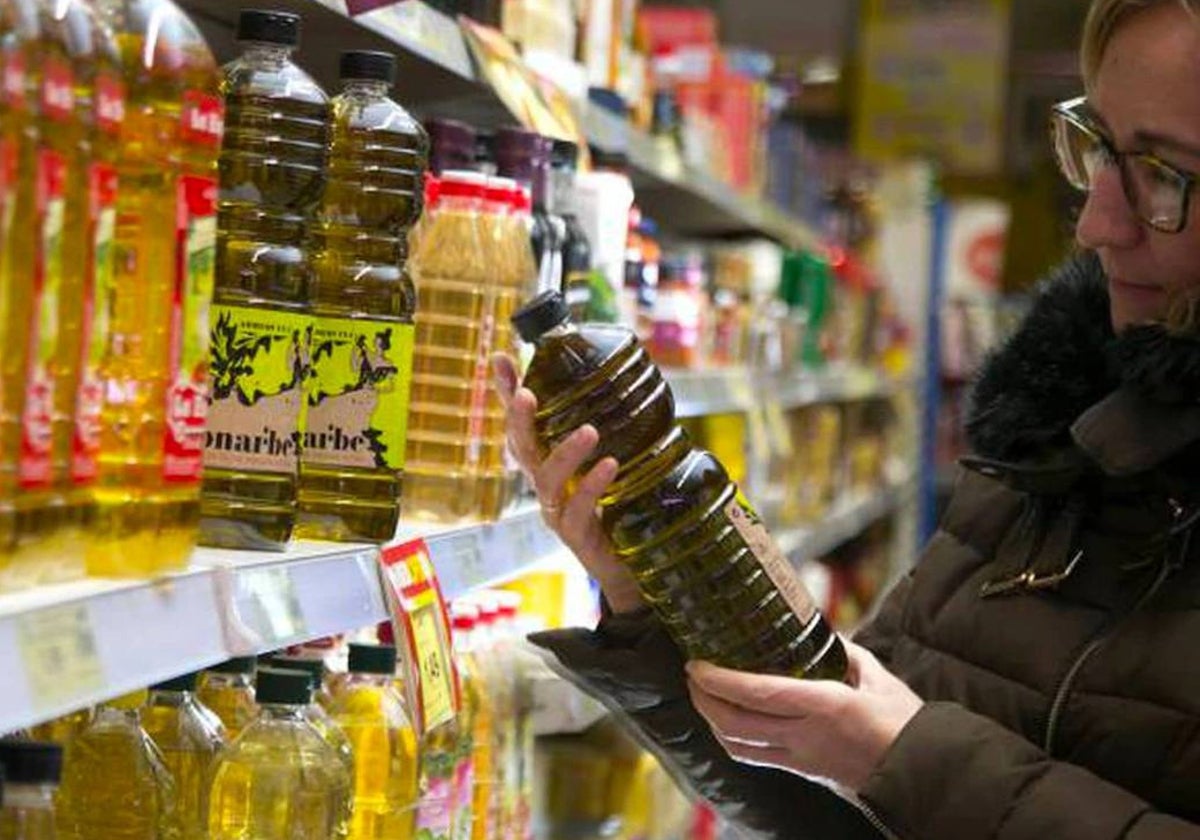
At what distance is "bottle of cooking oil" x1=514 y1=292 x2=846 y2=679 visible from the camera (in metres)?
1.89

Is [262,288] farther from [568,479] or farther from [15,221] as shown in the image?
[15,221]

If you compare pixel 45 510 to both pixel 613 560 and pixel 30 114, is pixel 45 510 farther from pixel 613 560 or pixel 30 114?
pixel 613 560

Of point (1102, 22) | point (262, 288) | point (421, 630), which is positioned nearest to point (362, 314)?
point (262, 288)

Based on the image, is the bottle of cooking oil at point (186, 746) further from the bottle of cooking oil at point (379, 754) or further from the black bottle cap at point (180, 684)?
the bottle of cooking oil at point (379, 754)

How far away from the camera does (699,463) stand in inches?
75.0

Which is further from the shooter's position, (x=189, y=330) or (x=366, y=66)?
(x=366, y=66)

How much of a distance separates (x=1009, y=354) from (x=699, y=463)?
1.53 ft

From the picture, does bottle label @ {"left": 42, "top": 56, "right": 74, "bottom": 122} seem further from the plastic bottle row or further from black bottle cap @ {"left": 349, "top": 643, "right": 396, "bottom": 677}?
black bottle cap @ {"left": 349, "top": 643, "right": 396, "bottom": 677}

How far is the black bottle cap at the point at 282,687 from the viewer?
169 cm

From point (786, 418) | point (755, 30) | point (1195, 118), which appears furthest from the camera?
point (755, 30)

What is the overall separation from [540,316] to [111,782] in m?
0.52

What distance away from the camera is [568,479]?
188 centimetres

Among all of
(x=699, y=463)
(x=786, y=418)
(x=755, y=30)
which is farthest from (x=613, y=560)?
(x=755, y=30)

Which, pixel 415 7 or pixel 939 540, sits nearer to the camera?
pixel 415 7
